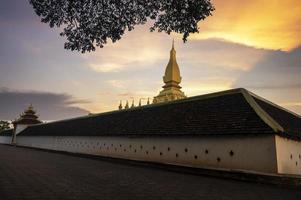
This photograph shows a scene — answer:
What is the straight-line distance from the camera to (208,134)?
17.4 m

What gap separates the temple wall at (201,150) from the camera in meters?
14.9

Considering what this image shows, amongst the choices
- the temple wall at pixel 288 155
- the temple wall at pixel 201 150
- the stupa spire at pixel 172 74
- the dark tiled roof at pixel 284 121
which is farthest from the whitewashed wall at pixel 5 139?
the temple wall at pixel 288 155

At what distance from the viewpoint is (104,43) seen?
10961 millimetres

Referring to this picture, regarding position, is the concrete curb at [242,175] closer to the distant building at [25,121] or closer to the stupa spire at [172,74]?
the stupa spire at [172,74]

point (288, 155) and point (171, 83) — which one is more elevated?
point (171, 83)

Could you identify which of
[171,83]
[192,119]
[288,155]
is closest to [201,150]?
[192,119]

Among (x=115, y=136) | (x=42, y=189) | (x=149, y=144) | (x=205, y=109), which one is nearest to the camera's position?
(x=42, y=189)

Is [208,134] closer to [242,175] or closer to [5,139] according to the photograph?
[242,175]

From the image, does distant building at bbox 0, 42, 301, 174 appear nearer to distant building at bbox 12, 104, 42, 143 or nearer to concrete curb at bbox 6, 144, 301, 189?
concrete curb at bbox 6, 144, 301, 189

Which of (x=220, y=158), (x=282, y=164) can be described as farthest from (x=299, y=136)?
(x=220, y=158)

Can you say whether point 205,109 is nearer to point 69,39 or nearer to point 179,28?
point 179,28

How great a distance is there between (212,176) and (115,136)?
1187 cm

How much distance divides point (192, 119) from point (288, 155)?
20.5ft

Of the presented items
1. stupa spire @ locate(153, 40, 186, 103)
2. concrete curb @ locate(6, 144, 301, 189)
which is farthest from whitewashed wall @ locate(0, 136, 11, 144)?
concrete curb @ locate(6, 144, 301, 189)
